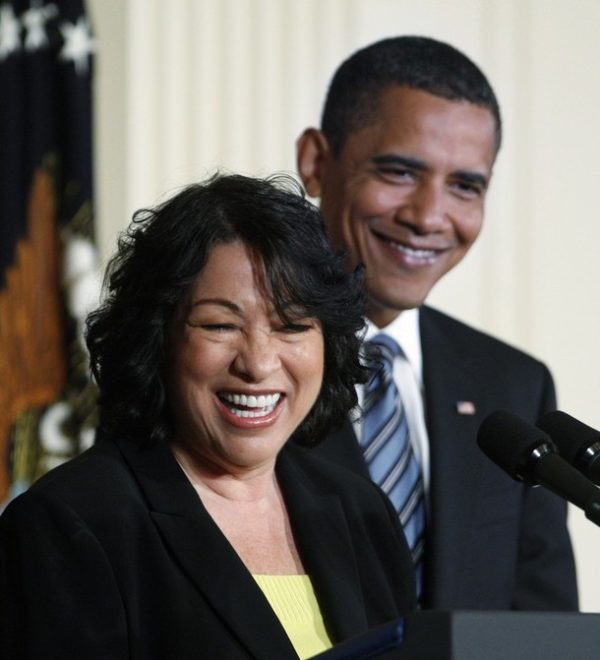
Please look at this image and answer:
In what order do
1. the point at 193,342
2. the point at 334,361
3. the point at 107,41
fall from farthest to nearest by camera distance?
the point at 107,41
the point at 334,361
the point at 193,342

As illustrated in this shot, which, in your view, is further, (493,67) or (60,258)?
(493,67)

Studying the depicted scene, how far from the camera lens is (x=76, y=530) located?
1.68 metres

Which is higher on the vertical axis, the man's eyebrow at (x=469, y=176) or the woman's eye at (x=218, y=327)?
the man's eyebrow at (x=469, y=176)

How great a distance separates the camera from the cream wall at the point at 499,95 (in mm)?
3645

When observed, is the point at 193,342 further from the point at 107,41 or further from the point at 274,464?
the point at 107,41

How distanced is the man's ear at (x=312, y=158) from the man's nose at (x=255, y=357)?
1171 millimetres

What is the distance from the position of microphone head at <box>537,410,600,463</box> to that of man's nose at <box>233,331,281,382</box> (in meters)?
0.42

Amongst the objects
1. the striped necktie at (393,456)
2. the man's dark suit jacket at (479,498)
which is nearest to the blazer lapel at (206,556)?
the man's dark suit jacket at (479,498)

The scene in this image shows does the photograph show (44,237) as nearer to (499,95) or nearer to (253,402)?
(499,95)

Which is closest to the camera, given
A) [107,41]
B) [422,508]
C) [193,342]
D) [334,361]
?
[193,342]

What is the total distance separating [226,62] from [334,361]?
1.87 meters

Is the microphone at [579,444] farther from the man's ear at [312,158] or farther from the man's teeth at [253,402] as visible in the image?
the man's ear at [312,158]

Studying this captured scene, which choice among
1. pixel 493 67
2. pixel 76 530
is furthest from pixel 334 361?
pixel 493 67

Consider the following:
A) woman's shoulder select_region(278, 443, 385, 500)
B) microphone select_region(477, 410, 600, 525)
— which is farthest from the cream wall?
microphone select_region(477, 410, 600, 525)
